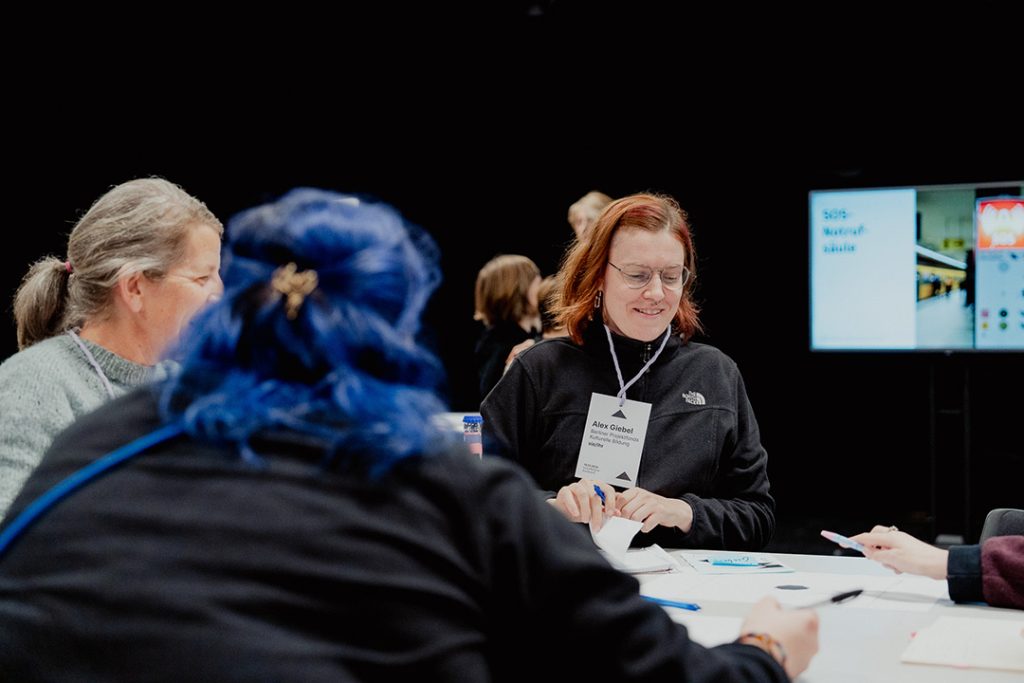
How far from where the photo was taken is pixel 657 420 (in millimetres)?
2336

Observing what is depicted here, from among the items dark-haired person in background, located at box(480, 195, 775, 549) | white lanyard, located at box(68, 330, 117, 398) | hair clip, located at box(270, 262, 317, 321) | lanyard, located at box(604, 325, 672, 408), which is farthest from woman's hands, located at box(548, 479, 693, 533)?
hair clip, located at box(270, 262, 317, 321)

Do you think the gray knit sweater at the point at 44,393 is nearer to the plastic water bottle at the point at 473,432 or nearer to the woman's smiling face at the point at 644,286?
the plastic water bottle at the point at 473,432

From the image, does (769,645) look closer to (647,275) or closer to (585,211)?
(647,275)

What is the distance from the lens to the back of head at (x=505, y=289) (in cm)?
484

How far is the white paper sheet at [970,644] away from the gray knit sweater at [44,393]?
138cm

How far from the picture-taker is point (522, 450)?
238cm

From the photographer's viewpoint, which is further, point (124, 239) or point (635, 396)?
point (635, 396)

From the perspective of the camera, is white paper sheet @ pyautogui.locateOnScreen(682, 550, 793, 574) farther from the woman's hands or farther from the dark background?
the dark background

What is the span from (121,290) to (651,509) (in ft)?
Result: 3.85

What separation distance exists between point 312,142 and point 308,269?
533 cm

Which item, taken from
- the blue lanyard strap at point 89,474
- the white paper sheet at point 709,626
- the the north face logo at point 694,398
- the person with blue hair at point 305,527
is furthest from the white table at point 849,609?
the blue lanyard strap at point 89,474

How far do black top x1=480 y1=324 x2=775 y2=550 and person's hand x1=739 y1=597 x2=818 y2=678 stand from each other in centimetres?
104

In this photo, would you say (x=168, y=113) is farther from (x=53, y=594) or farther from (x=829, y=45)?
(x=53, y=594)

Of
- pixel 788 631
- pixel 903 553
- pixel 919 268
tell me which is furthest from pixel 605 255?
pixel 919 268
